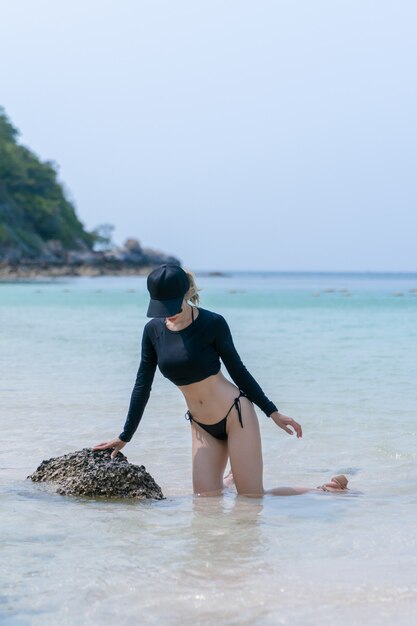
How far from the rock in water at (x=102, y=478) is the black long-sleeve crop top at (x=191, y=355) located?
0.29m

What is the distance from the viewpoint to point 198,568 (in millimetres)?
4461

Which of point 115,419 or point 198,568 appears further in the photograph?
point 115,419

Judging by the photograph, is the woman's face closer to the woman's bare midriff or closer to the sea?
the woman's bare midriff

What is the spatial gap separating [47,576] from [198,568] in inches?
28.1

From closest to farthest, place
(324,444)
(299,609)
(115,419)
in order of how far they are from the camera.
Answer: (299,609) < (324,444) < (115,419)

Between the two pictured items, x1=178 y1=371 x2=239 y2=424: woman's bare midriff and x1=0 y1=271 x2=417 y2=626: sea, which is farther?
x1=178 y1=371 x2=239 y2=424: woman's bare midriff

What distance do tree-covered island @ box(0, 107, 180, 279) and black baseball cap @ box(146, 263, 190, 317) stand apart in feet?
290

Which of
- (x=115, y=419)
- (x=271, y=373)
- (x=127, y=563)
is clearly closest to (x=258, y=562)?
(x=127, y=563)

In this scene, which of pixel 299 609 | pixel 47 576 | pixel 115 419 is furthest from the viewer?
pixel 115 419

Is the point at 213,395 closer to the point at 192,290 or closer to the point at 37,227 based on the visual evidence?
the point at 192,290

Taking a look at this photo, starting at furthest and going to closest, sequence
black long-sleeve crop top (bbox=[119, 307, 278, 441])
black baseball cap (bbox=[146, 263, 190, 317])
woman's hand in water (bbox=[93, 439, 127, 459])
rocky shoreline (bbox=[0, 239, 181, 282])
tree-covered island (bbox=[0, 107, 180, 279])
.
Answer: tree-covered island (bbox=[0, 107, 180, 279]) → rocky shoreline (bbox=[0, 239, 181, 282]) → woman's hand in water (bbox=[93, 439, 127, 459]) → black long-sleeve crop top (bbox=[119, 307, 278, 441]) → black baseball cap (bbox=[146, 263, 190, 317])

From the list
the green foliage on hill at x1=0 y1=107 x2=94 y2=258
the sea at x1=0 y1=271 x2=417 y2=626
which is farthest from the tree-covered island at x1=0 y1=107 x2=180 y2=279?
the sea at x1=0 y1=271 x2=417 y2=626

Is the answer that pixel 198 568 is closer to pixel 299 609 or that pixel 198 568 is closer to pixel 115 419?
pixel 299 609

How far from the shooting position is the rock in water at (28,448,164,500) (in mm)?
5922
